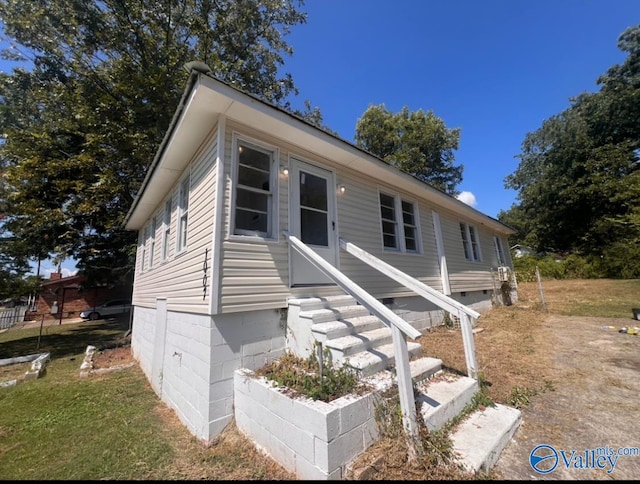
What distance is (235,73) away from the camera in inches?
516

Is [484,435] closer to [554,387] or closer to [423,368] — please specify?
[423,368]

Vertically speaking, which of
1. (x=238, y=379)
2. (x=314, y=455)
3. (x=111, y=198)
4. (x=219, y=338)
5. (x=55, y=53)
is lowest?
(x=314, y=455)

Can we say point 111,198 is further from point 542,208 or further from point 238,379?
point 542,208

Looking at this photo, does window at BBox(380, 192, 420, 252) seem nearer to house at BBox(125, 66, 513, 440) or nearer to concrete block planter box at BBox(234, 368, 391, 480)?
house at BBox(125, 66, 513, 440)

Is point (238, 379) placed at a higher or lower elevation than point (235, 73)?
lower

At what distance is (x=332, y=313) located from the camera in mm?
3641

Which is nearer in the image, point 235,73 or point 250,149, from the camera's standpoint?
point 250,149

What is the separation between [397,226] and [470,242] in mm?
5263

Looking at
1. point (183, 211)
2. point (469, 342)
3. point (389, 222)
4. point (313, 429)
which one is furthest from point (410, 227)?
point (313, 429)

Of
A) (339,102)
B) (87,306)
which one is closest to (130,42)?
(339,102)

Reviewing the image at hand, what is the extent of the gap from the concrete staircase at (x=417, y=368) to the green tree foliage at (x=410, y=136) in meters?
18.2

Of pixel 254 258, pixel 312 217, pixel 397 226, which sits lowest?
pixel 254 258

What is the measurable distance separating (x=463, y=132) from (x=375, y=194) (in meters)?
19.8

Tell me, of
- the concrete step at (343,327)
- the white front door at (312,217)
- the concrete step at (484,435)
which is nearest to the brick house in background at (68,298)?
the white front door at (312,217)
